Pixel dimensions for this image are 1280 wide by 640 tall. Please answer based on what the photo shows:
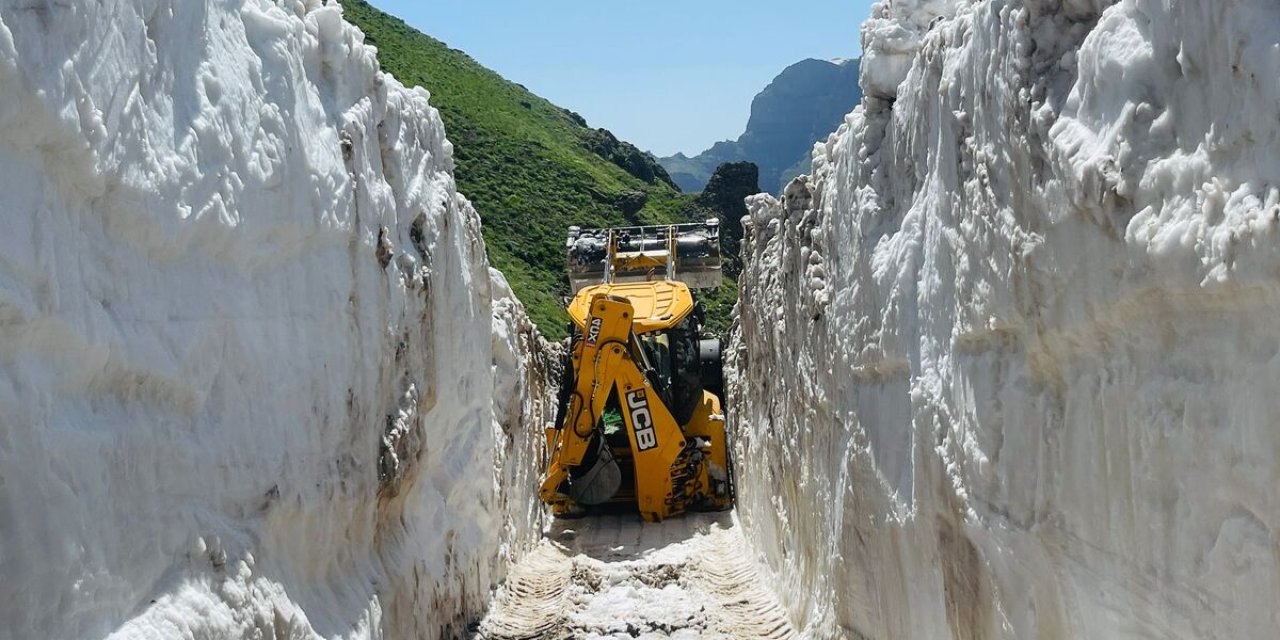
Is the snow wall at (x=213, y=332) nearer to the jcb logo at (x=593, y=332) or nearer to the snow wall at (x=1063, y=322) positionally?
the snow wall at (x=1063, y=322)

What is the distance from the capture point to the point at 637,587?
369 inches

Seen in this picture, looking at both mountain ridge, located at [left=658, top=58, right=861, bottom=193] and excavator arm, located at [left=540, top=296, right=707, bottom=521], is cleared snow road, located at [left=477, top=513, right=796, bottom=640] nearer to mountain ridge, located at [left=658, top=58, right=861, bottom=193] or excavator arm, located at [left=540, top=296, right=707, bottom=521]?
excavator arm, located at [left=540, top=296, right=707, bottom=521]

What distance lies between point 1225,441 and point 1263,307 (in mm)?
334

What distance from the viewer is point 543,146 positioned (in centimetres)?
4666

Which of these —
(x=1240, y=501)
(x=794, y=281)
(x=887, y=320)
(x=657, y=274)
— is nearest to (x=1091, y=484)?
(x=1240, y=501)

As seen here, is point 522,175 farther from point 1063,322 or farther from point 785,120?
point 785,120

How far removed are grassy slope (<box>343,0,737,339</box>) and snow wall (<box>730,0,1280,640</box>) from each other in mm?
25533

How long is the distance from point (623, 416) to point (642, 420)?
0.66 feet

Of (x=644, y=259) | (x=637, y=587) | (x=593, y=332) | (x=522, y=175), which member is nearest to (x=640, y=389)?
(x=593, y=332)

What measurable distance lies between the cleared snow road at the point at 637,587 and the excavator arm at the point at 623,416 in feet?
1.32

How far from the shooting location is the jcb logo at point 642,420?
38.1 feet

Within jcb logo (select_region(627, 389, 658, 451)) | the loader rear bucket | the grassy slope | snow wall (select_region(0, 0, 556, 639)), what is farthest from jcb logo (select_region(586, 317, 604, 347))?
the grassy slope

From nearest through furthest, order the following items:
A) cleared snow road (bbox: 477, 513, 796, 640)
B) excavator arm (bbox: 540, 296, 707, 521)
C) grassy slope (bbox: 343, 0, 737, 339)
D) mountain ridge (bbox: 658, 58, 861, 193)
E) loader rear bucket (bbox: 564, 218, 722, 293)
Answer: cleared snow road (bbox: 477, 513, 796, 640), excavator arm (bbox: 540, 296, 707, 521), loader rear bucket (bbox: 564, 218, 722, 293), grassy slope (bbox: 343, 0, 737, 339), mountain ridge (bbox: 658, 58, 861, 193)

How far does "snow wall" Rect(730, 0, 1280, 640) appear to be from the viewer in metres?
2.57
